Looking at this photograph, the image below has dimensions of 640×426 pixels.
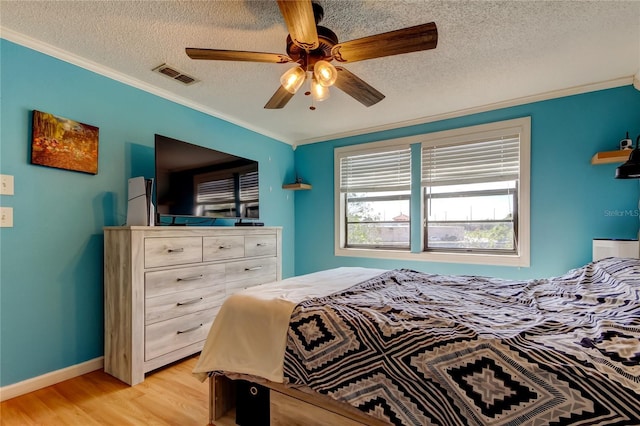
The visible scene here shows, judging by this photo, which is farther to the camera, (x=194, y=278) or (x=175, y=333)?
(x=194, y=278)

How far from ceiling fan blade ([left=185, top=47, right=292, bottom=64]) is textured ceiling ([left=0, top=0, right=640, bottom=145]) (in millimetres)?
287

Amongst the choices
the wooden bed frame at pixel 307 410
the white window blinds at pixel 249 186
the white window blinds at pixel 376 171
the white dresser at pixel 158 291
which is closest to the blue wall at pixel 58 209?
the white dresser at pixel 158 291

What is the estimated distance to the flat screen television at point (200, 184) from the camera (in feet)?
8.24

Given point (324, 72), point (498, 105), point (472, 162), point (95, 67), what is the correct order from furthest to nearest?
point (472, 162) → point (498, 105) → point (95, 67) → point (324, 72)

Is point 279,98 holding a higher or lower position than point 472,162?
higher

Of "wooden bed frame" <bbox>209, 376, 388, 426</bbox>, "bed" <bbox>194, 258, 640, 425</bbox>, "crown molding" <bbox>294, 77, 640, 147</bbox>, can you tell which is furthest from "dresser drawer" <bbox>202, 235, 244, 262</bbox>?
"crown molding" <bbox>294, 77, 640, 147</bbox>

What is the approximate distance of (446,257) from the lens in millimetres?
3393

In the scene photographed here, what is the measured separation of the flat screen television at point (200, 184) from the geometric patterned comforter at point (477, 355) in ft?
5.79

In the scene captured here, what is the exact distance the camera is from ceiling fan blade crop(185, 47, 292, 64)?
5.28 ft

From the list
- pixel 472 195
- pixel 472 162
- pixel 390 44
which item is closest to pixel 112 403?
pixel 390 44

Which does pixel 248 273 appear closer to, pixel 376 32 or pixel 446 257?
pixel 446 257

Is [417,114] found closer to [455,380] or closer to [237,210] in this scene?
[237,210]

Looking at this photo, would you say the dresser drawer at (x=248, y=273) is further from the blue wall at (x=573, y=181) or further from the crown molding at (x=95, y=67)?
the blue wall at (x=573, y=181)

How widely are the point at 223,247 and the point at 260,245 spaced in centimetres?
49
